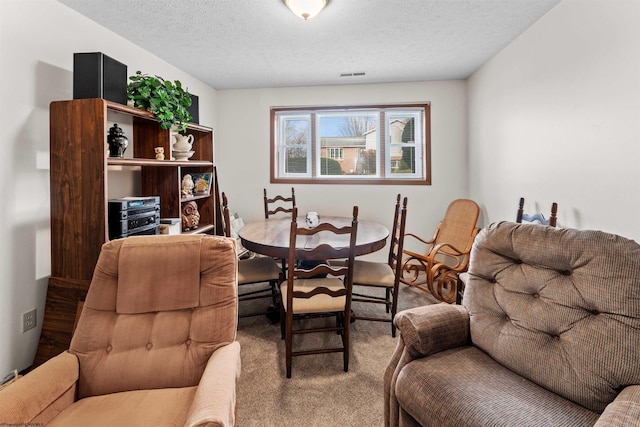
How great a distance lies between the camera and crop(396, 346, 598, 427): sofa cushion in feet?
3.32

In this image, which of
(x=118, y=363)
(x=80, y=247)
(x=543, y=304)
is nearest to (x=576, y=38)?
(x=543, y=304)

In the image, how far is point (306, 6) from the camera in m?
2.07

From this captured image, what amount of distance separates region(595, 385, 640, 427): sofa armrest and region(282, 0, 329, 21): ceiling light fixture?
2.41 m

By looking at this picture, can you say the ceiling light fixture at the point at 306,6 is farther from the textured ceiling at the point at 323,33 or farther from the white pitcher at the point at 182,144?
the white pitcher at the point at 182,144

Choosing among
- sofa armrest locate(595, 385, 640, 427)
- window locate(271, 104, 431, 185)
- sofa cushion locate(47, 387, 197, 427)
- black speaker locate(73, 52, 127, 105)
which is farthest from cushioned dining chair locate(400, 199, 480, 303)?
black speaker locate(73, 52, 127, 105)

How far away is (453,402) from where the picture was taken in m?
1.09

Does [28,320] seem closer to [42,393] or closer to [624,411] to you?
[42,393]

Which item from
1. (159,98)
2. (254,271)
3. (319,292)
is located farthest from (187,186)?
(319,292)

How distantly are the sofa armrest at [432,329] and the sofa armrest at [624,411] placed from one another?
22.1 inches

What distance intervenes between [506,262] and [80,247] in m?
2.44

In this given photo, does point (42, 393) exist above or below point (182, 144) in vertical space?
below

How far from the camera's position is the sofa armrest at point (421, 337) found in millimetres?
1352

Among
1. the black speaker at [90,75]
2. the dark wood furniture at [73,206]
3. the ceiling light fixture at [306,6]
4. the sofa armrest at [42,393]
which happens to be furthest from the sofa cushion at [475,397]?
the black speaker at [90,75]

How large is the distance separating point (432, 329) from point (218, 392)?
0.91m
